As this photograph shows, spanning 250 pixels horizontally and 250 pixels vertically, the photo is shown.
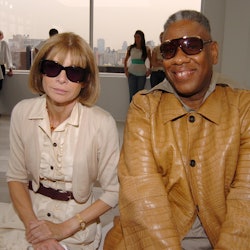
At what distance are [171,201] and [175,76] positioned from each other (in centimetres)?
58

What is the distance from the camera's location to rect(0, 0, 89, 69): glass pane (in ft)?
24.6

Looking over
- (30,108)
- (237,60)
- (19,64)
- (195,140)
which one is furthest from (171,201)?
(19,64)

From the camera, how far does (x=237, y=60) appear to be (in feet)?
19.4

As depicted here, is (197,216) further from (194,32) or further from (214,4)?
(214,4)

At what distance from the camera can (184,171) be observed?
4.83 feet

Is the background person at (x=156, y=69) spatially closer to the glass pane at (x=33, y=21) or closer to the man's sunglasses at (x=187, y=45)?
the glass pane at (x=33, y=21)

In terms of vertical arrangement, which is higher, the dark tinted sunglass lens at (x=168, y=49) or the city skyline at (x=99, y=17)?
the city skyline at (x=99, y=17)

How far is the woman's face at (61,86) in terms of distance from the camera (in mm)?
1587

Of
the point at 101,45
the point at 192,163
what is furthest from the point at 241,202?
the point at 101,45

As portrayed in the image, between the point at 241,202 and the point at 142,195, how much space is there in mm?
409

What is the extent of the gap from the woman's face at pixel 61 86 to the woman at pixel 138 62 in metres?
5.43

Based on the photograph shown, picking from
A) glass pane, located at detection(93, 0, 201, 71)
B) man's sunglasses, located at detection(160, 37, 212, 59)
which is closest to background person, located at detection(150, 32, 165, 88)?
glass pane, located at detection(93, 0, 201, 71)

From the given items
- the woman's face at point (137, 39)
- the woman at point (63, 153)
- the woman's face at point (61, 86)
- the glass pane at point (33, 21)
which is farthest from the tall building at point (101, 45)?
the woman's face at point (61, 86)

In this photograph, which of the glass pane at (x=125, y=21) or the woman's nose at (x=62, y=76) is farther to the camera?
the glass pane at (x=125, y=21)
